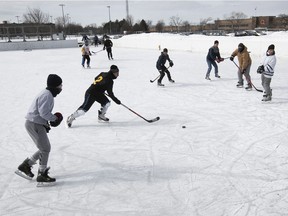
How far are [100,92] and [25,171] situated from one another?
95.4 inches

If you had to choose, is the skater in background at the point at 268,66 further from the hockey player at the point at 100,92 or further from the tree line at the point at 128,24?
the tree line at the point at 128,24

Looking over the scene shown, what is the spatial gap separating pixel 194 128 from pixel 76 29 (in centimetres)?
7574

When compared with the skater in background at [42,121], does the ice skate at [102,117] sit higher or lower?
lower

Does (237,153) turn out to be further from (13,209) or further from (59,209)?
(13,209)

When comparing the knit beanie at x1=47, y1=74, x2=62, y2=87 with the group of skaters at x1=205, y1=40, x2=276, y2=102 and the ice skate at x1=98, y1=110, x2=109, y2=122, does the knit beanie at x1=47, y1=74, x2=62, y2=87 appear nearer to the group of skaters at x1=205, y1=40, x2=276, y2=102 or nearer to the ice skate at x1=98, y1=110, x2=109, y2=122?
the ice skate at x1=98, y1=110, x2=109, y2=122

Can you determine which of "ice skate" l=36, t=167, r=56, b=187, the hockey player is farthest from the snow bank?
"ice skate" l=36, t=167, r=56, b=187

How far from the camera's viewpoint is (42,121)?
138 inches

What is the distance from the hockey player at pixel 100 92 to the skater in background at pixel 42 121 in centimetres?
195

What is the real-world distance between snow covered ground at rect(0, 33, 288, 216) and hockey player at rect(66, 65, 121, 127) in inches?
11.6

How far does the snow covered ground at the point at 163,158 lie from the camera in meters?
3.26

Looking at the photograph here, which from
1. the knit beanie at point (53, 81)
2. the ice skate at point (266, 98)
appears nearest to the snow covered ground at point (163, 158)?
the ice skate at point (266, 98)

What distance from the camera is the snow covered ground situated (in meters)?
3.26

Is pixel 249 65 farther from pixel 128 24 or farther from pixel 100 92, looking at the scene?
pixel 128 24

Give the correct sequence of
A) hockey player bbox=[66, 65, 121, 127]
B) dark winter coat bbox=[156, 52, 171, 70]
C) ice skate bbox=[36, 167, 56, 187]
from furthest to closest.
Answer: dark winter coat bbox=[156, 52, 171, 70] → hockey player bbox=[66, 65, 121, 127] → ice skate bbox=[36, 167, 56, 187]
